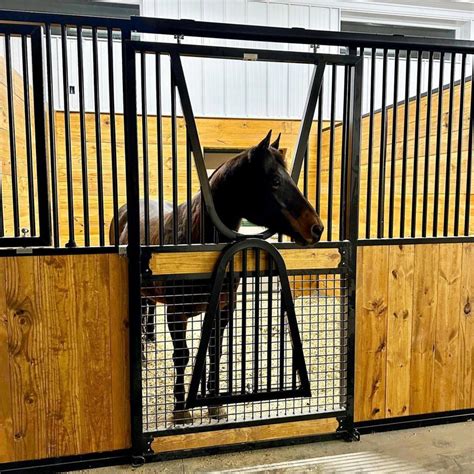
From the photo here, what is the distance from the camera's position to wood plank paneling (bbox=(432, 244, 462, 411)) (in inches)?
80.7

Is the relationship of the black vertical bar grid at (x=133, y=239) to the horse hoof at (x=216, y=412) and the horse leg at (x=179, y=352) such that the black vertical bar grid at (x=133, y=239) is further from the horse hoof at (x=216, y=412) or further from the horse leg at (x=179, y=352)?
the horse hoof at (x=216, y=412)

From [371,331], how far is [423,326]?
0.27m

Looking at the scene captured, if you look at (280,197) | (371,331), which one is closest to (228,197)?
(280,197)

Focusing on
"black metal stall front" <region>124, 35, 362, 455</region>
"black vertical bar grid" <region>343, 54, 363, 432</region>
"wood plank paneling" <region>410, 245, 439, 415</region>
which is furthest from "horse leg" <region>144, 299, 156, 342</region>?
"wood plank paneling" <region>410, 245, 439, 415</region>

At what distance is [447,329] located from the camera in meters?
2.08

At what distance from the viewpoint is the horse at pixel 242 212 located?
1.70m

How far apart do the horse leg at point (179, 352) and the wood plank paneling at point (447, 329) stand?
1.20m

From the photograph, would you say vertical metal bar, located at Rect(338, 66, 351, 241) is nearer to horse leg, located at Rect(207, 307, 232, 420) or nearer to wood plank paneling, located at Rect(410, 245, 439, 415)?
wood plank paneling, located at Rect(410, 245, 439, 415)

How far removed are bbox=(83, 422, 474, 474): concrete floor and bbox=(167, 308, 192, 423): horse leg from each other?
0.62ft

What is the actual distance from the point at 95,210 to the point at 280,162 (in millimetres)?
2591

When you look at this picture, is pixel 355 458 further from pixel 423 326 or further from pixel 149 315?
pixel 149 315

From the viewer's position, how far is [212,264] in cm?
177

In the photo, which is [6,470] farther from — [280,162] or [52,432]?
[280,162]

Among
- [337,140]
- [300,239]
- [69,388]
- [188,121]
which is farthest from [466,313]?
[337,140]
